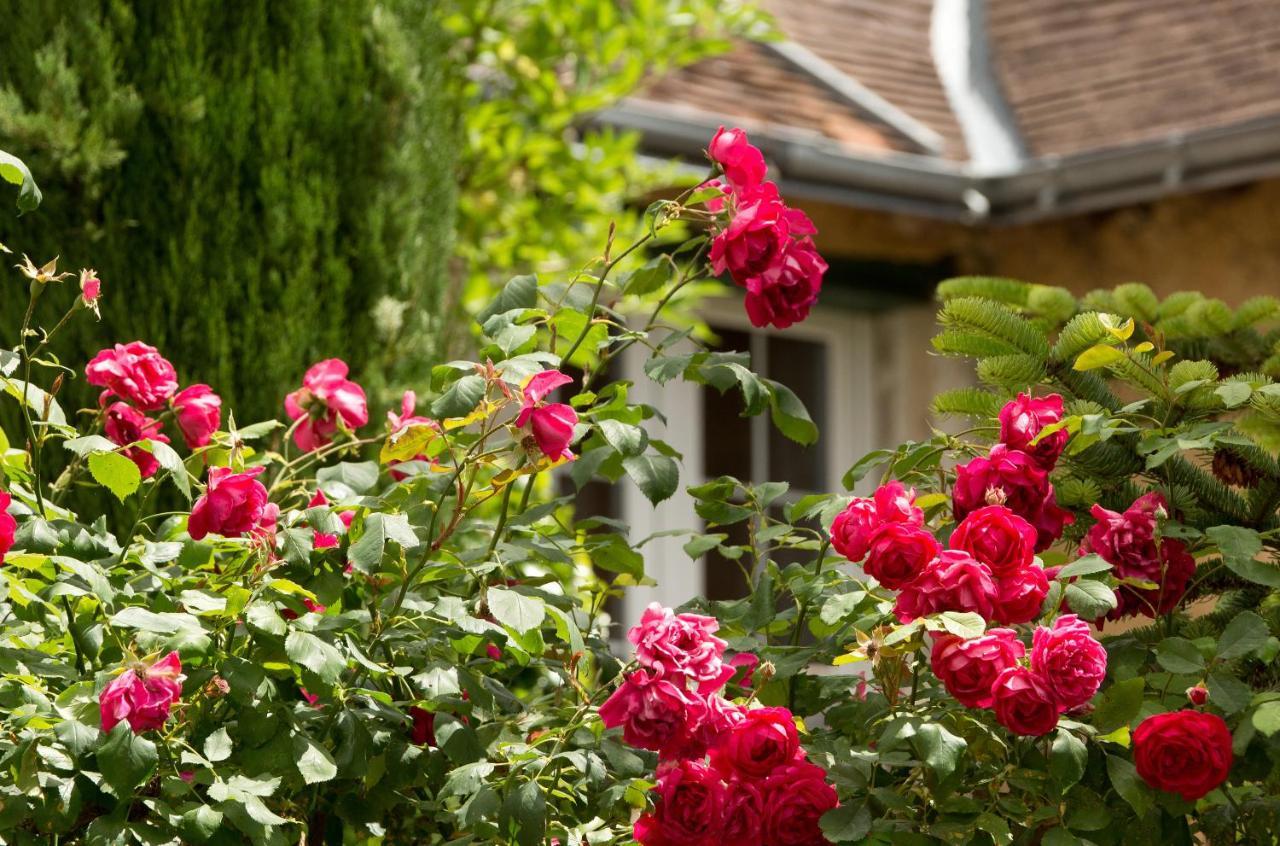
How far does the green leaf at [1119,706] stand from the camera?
189cm

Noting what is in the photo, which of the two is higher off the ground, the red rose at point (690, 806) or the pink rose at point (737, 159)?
the pink rose at point (737, 159)

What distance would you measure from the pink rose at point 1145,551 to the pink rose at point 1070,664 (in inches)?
8.0

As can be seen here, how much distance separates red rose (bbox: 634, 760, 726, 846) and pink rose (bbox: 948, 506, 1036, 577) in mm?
360

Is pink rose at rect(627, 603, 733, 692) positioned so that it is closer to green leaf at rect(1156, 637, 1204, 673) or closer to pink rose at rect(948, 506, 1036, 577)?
pink rose at rect(948, 506, 1036, 577)

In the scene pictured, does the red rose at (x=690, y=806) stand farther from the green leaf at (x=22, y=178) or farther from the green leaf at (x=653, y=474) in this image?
the green leaf at (x=22, y=178)

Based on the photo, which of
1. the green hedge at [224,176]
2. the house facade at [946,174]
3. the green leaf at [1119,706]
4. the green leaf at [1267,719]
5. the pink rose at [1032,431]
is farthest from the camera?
the house facade at [946,174]

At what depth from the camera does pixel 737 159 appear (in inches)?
80.7

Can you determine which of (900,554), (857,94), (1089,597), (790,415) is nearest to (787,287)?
(790,415)

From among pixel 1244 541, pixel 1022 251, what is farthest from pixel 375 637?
pixel 1022 251

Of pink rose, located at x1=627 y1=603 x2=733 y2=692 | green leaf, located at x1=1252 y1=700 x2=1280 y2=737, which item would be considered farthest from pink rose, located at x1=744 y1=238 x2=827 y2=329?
green leaf, located at x1=1252 y1=700 x2=1280 y2=737

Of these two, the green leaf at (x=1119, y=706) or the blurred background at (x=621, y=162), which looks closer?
the green leaf at (x=1119, y=706)

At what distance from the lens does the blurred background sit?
310cm

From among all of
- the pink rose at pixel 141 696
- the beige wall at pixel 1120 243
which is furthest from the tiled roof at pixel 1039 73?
the pink rose at pixel 141 696

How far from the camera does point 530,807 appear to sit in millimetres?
1799
